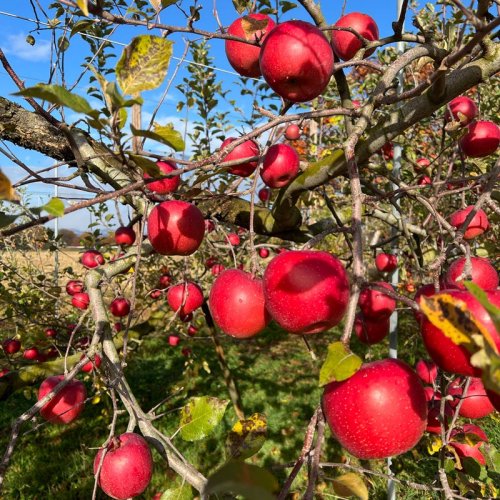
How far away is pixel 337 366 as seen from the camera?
1.79ft

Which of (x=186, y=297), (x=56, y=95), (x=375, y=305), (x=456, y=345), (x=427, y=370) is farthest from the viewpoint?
(x=186, y=297)

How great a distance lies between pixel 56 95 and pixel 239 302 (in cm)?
62

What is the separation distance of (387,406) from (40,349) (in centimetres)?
267

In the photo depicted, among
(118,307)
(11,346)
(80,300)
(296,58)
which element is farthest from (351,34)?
(11,346)

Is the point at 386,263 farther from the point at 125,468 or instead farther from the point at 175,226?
the point at 125,468

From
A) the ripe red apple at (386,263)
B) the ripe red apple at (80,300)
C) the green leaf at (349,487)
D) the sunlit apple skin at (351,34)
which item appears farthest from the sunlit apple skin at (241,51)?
the ripe red apple at (80,300)

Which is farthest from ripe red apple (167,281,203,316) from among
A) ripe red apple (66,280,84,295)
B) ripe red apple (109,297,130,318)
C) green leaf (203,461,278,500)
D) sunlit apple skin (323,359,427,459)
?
→ green leaf (203,461,278,500)

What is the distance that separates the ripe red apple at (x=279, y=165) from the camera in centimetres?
132

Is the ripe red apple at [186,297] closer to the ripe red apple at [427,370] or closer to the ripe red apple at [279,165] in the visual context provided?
the ripe red apple at [279,165]

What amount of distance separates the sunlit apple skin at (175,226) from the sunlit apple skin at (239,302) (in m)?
0.14

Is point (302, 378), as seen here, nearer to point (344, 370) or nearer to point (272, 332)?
point (272, 332)

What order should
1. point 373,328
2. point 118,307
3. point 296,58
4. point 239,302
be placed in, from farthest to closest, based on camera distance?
point 118,307 → point 373,328 → point 239,302 → point 296,58

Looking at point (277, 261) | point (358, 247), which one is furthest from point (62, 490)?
point (358, 247)

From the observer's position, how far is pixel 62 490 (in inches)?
115
